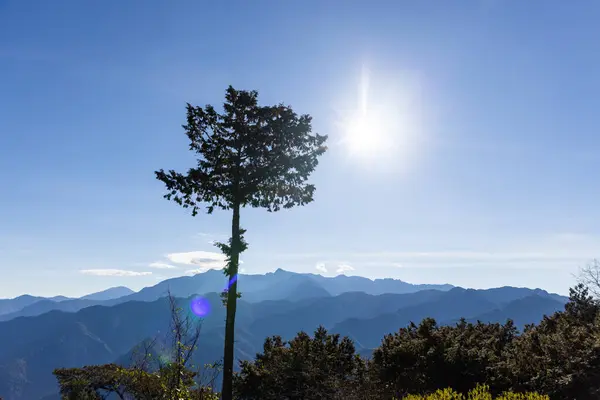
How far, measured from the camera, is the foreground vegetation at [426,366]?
12930 mm

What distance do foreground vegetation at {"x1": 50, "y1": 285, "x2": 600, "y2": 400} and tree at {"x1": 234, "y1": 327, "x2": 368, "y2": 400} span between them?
51 millimetres

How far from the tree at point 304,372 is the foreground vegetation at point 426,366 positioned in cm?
5

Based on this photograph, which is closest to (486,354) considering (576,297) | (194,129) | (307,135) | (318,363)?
(318,363)

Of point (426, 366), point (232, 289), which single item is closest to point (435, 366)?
point (426, 366)

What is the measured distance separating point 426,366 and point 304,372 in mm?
5984

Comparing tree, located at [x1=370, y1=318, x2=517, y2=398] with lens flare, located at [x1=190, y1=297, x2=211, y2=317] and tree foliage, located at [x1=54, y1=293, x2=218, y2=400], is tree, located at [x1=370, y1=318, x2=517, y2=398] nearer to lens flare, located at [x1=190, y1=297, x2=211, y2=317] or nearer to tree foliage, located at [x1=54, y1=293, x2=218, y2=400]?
lens flare, located at [x1=190, y1=297, x2=211, y2=317]

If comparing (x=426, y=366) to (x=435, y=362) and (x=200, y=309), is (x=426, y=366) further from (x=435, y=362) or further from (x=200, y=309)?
(x=200, y=309)

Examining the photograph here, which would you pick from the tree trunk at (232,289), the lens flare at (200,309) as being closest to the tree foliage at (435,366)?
the tree trunk at (232,289)

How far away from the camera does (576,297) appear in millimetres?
33531

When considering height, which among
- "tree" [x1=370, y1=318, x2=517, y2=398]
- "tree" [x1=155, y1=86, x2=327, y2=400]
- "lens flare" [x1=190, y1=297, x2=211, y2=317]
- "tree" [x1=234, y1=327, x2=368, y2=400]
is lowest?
"tree" [x1=234, y1=327, x2=368, y2=400]

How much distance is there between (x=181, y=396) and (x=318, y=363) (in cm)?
1373

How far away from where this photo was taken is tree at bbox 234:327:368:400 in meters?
20.0

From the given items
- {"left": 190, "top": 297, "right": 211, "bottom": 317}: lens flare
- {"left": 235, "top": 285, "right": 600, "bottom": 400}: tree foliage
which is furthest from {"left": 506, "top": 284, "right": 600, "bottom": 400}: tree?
{"left": 190, "top": 297, "right": 211, "bottom": 317}: lens flare

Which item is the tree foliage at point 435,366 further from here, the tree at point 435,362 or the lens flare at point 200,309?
the lens flare at point 200,309
